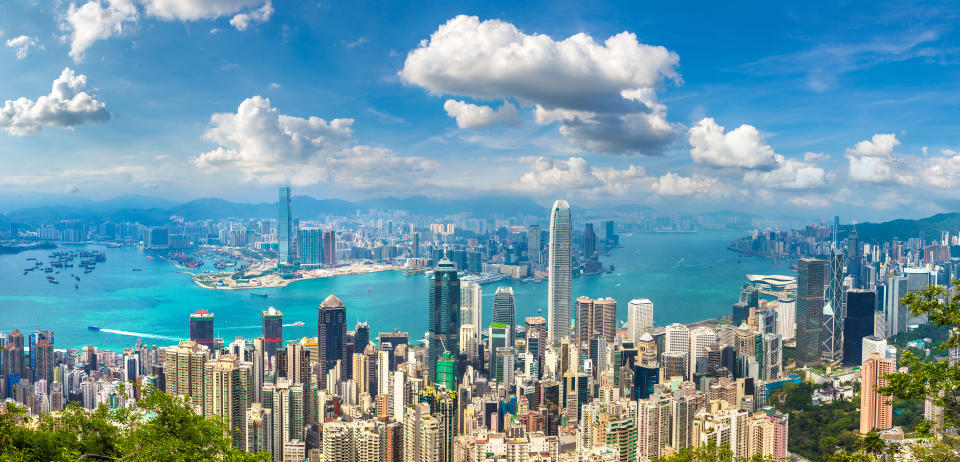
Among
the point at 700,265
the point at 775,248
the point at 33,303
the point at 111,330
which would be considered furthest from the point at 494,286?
the point at 33,303

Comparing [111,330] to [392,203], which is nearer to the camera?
[111,330]

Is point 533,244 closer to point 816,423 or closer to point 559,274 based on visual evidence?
point 559,274

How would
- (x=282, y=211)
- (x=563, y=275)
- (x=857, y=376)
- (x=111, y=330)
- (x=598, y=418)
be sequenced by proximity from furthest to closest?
(x=282, y=211), (x=563, y=275), (x=111, y=330), (x=857, y=376), (x=598, y=418)

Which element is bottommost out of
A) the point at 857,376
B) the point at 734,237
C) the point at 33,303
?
the point at 857,376

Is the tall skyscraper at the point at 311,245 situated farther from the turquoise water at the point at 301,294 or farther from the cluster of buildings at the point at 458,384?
the cluster of buildings at the point at 458,384

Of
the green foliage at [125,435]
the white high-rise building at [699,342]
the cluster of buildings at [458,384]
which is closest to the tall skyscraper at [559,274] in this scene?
the cluster of buildings at [458,384]

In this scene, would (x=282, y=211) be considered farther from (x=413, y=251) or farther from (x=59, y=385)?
(x=59, y=385)
